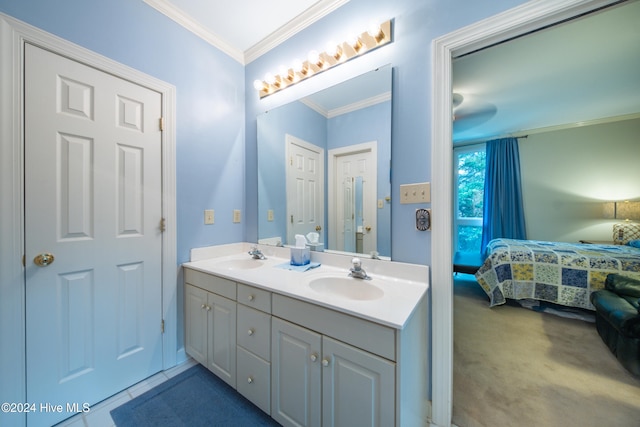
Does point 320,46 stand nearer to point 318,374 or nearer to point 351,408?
point 318,374

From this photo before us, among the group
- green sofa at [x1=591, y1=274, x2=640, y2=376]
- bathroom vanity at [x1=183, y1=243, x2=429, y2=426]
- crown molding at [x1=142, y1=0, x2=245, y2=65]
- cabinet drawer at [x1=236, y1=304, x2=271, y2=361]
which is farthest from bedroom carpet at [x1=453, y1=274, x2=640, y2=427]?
crown molding at [x1=142, y1=0, x2=245, y2=65]

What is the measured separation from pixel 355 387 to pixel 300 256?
0.82m

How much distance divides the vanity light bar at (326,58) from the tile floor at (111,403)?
2.20 metres

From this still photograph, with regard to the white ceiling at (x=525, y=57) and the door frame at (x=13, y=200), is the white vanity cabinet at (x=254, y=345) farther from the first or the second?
the white ceiling at (x=525, y=57)

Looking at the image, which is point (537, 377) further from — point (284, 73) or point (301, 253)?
point (284, 73)

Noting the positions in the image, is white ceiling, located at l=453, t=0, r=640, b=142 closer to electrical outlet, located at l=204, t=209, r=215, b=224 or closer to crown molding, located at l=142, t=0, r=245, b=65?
crown molding, located at l=142, t=0, r=245, b=65

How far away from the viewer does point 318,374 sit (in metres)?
0.95

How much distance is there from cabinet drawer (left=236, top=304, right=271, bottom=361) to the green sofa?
2429mm

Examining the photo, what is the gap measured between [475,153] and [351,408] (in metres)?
5.18

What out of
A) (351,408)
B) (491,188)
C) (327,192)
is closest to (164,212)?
(327,192)

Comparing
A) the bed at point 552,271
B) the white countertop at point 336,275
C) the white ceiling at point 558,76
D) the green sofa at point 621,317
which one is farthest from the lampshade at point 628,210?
the white countertop at point 336,275

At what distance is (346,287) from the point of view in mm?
1274

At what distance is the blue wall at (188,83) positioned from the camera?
1.21 metres

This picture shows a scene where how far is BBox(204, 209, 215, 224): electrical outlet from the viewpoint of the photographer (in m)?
1.78
